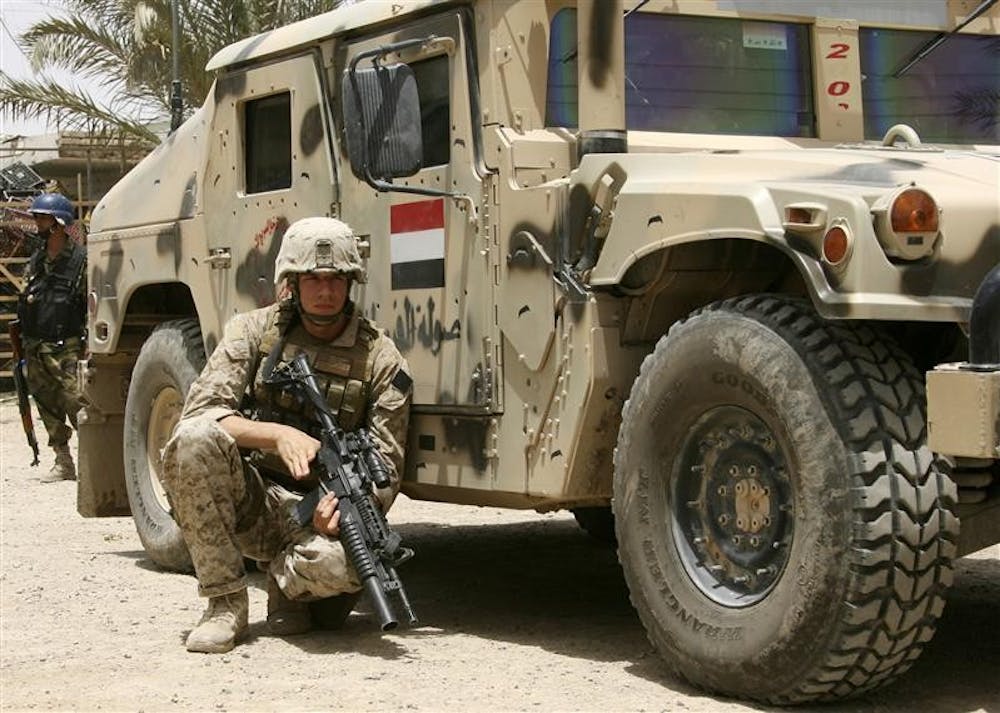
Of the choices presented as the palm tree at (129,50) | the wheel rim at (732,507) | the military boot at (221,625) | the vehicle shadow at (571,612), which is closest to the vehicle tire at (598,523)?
the vehicle shadow at (571,612)

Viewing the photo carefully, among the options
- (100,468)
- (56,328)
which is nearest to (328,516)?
(100,468)

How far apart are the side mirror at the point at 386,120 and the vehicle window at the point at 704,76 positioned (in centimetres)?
50

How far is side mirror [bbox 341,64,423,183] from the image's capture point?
5.50 m

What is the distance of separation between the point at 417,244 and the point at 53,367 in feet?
21.6

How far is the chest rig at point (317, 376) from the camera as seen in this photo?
612 centimetres

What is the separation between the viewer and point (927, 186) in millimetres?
4516

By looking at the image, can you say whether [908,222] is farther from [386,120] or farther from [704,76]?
[386,120]

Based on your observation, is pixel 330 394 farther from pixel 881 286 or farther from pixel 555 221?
pixel 881 286

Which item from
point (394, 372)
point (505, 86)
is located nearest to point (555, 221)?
point (505, 86)

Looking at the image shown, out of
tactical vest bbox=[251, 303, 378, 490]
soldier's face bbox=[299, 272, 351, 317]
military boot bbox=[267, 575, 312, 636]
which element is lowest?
military boot bbox=[267, 575, 312, 636]

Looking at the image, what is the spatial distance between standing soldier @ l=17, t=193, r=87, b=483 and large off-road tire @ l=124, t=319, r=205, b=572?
3.99 metres

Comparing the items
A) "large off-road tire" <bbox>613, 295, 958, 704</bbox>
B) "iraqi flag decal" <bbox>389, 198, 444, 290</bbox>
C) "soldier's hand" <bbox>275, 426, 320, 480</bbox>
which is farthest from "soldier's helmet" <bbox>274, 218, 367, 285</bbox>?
"large off-road tire" <bbox>613, 295, 958, 704</bbox>

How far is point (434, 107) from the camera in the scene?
605 centimetres

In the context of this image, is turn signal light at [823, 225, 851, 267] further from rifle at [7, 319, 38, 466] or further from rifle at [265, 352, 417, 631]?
rifle at [7, 319, 38, 466]
